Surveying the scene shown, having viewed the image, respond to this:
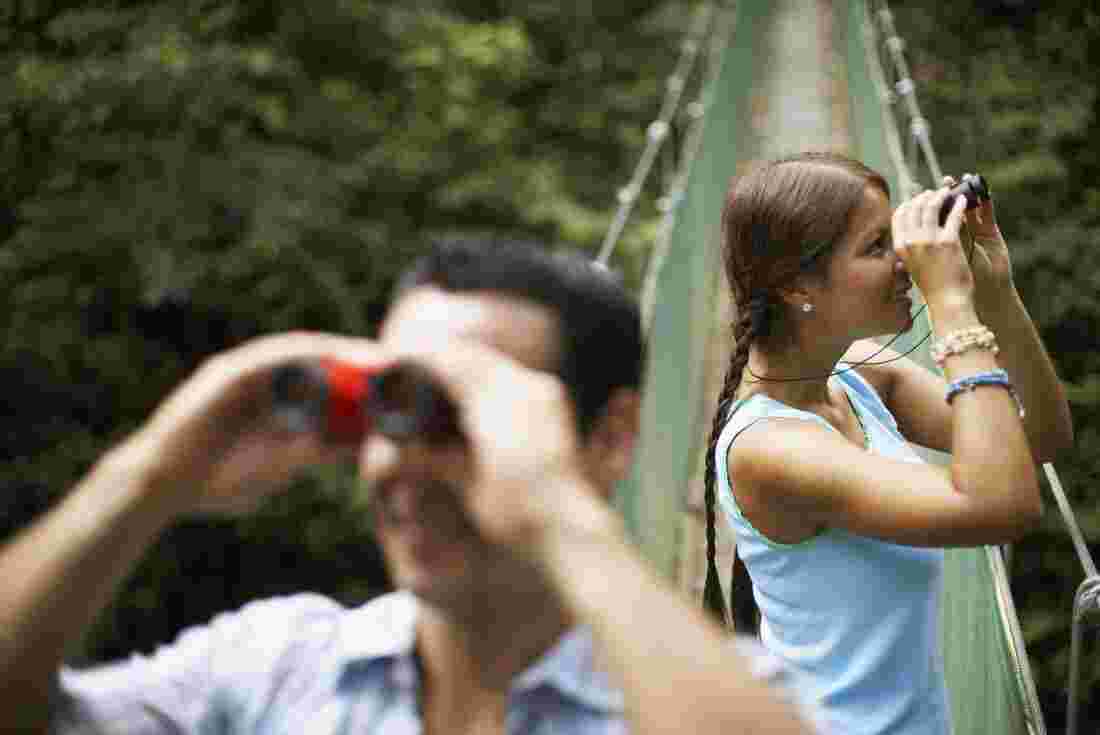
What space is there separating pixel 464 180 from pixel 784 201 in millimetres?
7936

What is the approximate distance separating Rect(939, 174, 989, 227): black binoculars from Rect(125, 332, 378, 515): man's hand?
3.20ft

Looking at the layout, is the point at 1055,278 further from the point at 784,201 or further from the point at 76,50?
the point at 784,201

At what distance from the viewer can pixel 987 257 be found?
1906mm

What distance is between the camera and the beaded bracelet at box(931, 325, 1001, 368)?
158cm

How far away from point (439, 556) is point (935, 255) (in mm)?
898

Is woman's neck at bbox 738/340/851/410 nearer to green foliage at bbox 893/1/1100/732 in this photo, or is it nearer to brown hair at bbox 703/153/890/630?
brown hair at bbox 703/153/890/630

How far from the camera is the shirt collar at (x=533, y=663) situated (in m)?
1.05

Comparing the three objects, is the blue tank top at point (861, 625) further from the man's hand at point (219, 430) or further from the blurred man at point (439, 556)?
the man's hand at point (219, 430)

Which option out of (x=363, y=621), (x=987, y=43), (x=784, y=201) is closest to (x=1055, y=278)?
(x=987, y=43)

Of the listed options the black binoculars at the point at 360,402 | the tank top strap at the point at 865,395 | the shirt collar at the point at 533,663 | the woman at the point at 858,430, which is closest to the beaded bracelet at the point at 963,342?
the woman at the point at 858,430

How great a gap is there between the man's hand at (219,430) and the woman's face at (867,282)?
917 mm

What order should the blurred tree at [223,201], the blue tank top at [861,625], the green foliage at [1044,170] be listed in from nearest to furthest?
the blue tank top at [861,625]
the green foliage at [1044,170]
the blurred tree at [223,201]

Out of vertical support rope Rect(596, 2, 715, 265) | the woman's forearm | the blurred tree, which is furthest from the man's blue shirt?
the blurred tree

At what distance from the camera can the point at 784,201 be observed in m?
1.79
